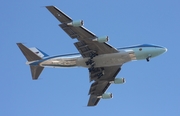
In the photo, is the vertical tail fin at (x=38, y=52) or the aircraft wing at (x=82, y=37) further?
the vertical tail fin at (x=38, y=52)

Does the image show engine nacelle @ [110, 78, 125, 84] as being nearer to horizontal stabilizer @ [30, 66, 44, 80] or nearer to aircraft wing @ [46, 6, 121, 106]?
aircraft wing @ [46, 6, 121, 106]

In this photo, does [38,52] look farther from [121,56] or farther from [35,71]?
[121,56]

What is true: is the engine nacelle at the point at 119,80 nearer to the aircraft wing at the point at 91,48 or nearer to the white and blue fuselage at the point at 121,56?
the aircraft wing at the point at 91,48

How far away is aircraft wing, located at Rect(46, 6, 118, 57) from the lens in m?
82.5

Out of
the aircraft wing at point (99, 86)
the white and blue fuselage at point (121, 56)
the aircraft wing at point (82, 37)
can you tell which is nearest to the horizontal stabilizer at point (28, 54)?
the white and blue fuselage at point (121, 56)

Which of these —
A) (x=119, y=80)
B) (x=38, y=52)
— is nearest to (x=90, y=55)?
(x=119, y=80)

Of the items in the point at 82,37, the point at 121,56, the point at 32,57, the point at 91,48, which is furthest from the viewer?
the point at 32,57

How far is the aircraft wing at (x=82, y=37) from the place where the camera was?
271 ft

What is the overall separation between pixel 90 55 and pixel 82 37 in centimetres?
523

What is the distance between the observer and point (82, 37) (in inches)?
3450

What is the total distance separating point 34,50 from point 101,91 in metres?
19.2

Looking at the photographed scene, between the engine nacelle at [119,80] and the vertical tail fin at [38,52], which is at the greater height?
the vertical tail fin at [38,52]

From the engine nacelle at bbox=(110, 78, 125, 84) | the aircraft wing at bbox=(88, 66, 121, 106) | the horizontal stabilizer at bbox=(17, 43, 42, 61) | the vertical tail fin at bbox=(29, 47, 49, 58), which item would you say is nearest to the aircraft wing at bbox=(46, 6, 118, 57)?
the horizontal stabilizer at bbox=(17, 43, 42, 61)

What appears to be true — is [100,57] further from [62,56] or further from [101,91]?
[101,91]
